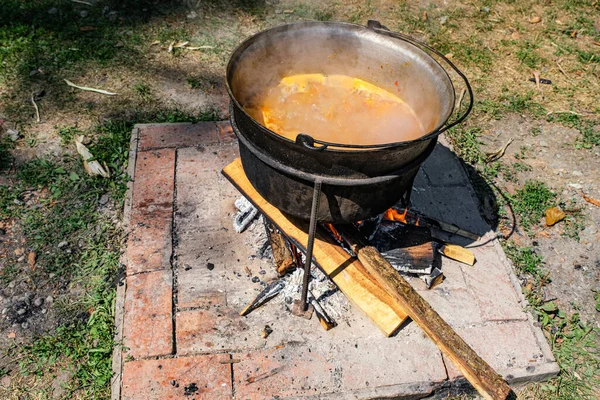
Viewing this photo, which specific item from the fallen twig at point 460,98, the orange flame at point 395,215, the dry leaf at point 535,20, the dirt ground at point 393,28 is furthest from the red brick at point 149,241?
the dry leaf at point 535,20

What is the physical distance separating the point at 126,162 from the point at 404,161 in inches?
107

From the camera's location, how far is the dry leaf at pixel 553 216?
13.4 feet

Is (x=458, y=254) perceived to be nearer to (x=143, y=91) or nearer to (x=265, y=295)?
(x=265, y=295)

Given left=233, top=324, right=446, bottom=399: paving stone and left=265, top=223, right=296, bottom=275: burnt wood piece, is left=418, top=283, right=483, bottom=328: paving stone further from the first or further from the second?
left=265, top=223, right=296, bottom=275: burnt wood piece

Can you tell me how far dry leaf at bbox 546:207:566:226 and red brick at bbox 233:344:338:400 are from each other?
97.4 inches

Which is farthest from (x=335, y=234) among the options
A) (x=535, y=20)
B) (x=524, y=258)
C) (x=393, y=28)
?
(x=535, y=20)

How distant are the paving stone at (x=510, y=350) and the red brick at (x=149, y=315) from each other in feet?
6.19

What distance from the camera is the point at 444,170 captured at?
4.31 meters

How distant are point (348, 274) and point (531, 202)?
222cm

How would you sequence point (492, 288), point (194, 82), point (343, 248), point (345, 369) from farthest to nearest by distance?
point (194, 82)
point (492, 288)
point (343, 248)
point (345, 369)

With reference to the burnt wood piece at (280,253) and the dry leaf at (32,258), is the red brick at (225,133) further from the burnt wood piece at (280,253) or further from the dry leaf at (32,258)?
the dry leaf at (32,258)

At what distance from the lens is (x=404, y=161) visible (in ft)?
8.34

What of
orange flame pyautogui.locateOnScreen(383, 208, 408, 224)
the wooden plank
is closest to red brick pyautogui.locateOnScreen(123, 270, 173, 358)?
the wooden plank

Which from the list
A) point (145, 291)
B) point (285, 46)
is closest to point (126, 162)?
point (145, 291)
